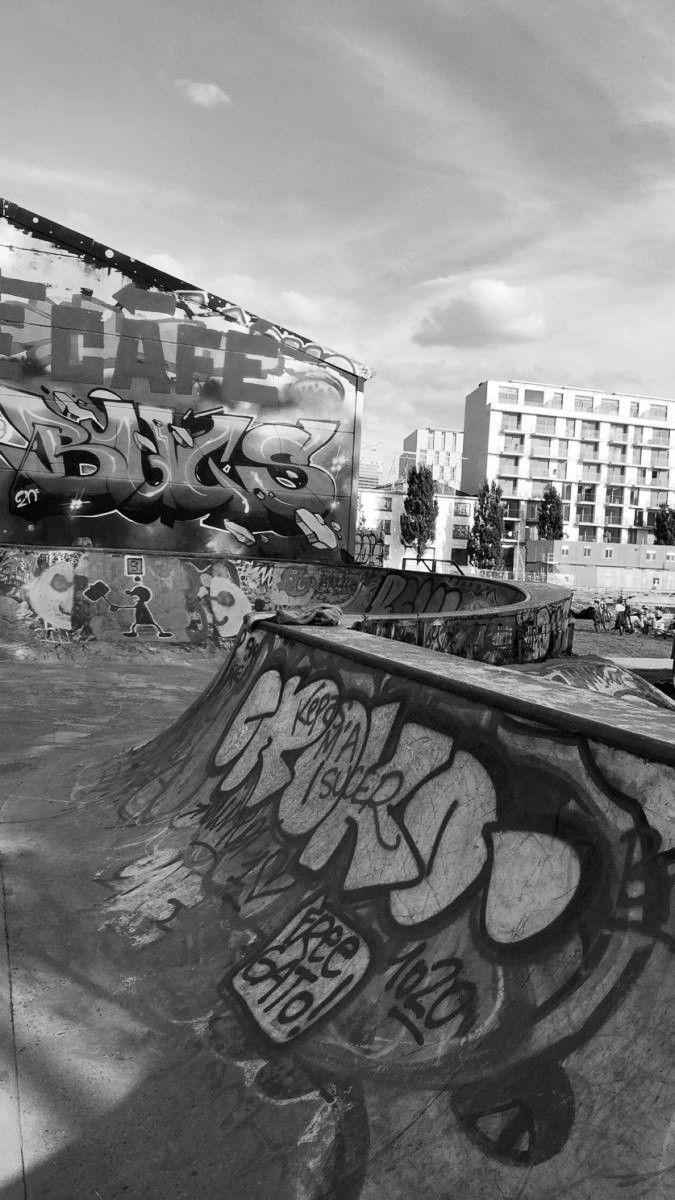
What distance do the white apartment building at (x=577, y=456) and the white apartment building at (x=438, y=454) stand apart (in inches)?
151

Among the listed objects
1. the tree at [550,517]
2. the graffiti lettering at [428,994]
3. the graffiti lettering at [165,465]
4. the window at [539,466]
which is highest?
the window at [539,466]

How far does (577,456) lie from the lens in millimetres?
102125

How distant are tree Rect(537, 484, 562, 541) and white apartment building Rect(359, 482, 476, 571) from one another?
29.3ft

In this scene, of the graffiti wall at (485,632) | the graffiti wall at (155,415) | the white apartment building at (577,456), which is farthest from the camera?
the white apartment building at (577,456)

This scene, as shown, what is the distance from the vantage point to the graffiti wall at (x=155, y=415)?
21422 millimetres

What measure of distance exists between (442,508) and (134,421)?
73782 millimetres

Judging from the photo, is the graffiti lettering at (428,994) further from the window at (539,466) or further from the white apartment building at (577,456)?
the window at (539,466)

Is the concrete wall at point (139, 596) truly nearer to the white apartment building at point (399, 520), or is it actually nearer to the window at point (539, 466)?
the white apartment building at point (399, 520)

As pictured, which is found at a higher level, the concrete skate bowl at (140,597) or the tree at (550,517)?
the tree at (550,517)

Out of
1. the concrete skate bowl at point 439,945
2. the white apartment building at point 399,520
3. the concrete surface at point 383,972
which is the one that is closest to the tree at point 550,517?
the white apartment building at point 399,520

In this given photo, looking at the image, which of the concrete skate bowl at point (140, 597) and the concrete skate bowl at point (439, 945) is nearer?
the concrete skate bowl at point (439, 945)

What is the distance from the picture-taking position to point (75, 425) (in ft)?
72.3

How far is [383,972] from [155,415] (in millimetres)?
21708

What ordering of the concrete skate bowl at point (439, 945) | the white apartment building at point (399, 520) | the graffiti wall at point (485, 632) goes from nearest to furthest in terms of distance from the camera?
the concrete skate bowl at point (439, 945), the graffiti wall at point (485, 632), the white apartment building at point (399, 520)
